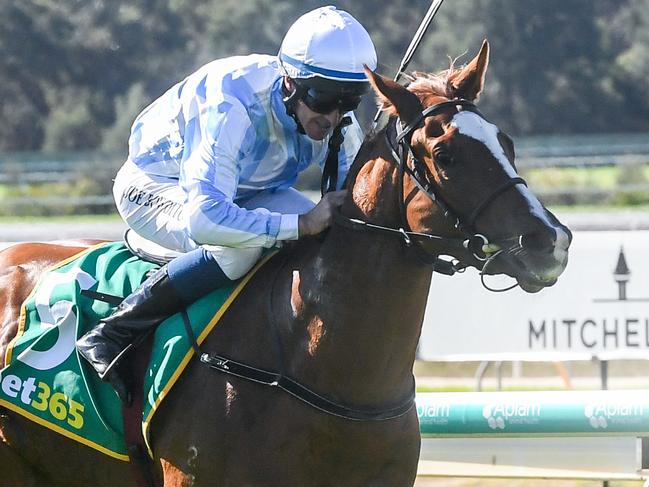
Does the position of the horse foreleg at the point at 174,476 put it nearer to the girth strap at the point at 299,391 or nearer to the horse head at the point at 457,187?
the girth strap at the point at 299,391

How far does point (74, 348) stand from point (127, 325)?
1.08ft

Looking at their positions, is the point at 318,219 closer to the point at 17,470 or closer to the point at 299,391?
the point at 299,391

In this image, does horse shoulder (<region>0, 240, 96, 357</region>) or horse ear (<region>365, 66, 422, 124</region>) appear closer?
horse ear (<region>365, 66, 422, 124</region>)

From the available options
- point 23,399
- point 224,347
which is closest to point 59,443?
point 23,399

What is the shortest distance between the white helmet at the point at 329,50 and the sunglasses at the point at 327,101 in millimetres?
60

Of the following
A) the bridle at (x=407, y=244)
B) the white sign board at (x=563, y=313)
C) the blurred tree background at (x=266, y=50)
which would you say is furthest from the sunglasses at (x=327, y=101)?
the blurred tree background at (x=266, y=50)

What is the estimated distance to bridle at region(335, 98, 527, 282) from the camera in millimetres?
3463

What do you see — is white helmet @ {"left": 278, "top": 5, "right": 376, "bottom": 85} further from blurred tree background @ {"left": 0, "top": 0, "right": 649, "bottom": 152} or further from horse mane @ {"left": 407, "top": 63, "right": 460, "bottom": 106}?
blurred tree background @ {"left": 0, "top": 0, "right": 649, "bottom": 152}

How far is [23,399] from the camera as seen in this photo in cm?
441

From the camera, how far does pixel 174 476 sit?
3.93 meters

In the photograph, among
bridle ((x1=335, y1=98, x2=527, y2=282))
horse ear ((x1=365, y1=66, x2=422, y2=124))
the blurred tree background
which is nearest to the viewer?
bridle ((x1=335, y1=98, x2=527, y2=282))

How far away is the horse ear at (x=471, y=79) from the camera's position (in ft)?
12.2

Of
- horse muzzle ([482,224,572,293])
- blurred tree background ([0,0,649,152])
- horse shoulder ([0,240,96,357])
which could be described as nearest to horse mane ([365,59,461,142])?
horse muzzle ([482,224,572,293])

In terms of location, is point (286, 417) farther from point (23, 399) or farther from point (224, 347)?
point (23, 399)
